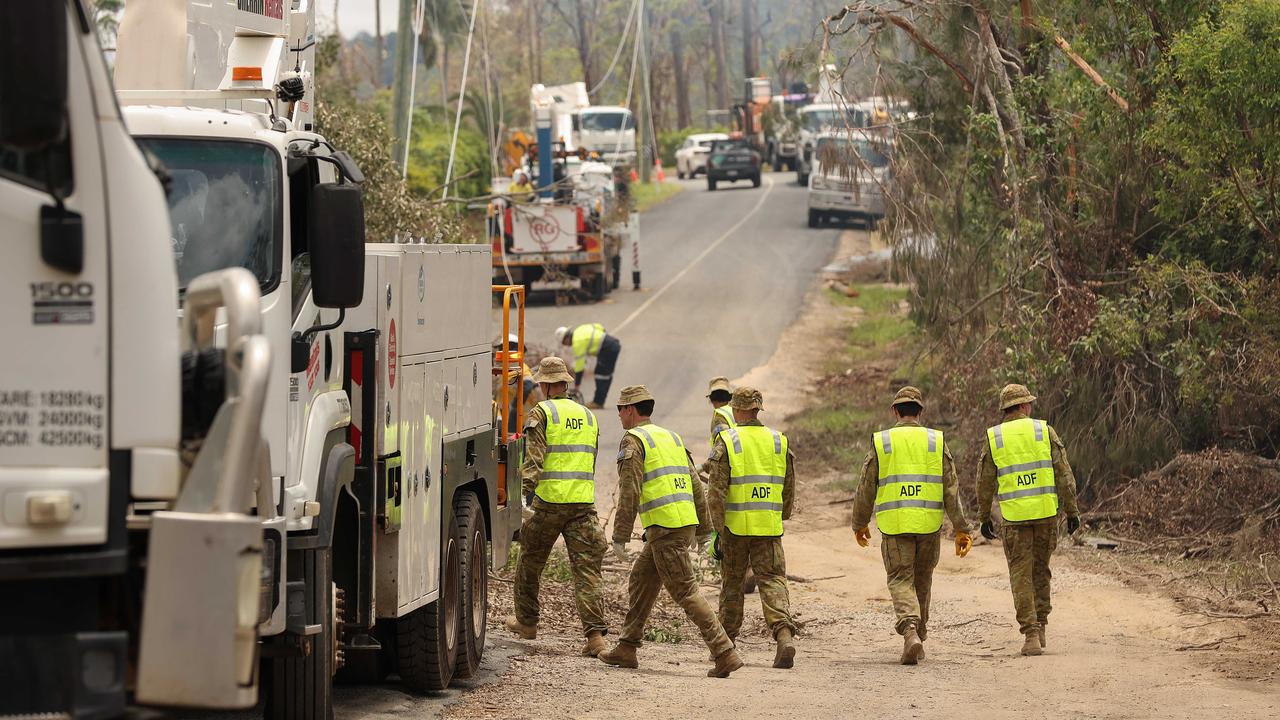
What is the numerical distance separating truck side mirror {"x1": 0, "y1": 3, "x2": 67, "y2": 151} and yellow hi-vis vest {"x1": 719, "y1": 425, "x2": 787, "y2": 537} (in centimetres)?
675

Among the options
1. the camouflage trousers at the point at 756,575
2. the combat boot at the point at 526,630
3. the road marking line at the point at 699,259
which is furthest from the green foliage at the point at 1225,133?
the road marking line at the point at 699,259

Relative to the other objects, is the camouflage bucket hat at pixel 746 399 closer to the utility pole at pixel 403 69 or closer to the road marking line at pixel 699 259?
the road marking line at pixel 699 259

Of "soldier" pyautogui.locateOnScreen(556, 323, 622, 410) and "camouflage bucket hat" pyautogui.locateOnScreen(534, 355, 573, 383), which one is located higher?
"camouflage bucket hat" pyautogui.locateOnScreen(534, 355, 573, 383)

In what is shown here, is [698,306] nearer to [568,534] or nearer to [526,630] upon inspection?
[526,630]

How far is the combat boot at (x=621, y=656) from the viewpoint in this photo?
10422mm

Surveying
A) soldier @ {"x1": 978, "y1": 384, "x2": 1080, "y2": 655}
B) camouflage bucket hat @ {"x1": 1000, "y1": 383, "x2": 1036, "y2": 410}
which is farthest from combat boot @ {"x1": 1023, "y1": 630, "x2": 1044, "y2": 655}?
camouflage bucket hat @ {"x1": 1000, "y1": 383, "x2": 1036, "y2": 410}

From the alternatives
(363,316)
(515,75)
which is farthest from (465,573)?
(515,75)

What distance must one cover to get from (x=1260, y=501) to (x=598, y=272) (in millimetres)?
20146

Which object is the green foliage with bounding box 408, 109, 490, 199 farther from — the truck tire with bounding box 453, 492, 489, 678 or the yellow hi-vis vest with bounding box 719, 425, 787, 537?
the truck tire with bounding box 453, 492, 489, 678

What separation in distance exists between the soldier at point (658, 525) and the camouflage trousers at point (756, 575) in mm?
501

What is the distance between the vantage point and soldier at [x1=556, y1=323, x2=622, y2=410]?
72.9ft

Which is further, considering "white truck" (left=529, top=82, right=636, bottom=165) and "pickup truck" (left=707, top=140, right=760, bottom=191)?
"pickup truck" (left=707, top=140, right=760, bottom=191)

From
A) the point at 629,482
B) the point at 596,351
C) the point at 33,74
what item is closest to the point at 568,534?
the point at 629,482

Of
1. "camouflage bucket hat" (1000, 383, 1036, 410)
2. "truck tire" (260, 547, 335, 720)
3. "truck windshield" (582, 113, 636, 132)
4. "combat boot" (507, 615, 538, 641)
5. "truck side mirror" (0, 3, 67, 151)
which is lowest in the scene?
"combat boot" (507, 615, 538, 641)
